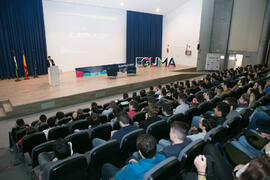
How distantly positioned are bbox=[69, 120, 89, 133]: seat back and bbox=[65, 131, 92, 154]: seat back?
0.68 meters

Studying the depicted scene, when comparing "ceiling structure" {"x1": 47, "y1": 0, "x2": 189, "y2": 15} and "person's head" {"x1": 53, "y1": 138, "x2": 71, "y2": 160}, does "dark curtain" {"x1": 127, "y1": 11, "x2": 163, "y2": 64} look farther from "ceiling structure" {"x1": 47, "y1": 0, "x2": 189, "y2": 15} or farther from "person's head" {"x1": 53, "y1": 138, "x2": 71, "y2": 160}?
"person's head" {"x1": 53, "y1": 138, "x2": 71, "y2": 160}

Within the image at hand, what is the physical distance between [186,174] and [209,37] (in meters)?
13.5

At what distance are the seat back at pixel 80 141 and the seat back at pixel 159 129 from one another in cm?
104

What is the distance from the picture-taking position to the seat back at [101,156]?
90.3 inches

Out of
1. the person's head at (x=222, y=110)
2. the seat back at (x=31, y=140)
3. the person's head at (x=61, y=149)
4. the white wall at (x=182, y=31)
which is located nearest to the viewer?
the person's head at (x=61, y=149)

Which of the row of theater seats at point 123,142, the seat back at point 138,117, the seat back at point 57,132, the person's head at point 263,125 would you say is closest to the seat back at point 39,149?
the row of theater seats at point 123,142

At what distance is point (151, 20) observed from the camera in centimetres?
1496

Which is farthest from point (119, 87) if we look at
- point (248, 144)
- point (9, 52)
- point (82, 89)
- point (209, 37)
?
point (209, 37)

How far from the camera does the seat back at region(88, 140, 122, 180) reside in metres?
2.29

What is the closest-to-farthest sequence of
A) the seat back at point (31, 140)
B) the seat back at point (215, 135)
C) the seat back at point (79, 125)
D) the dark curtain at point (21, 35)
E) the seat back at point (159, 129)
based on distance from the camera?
the seat back at point (215, 135)
the seat back at point (159, 129)
the seat back at point (31, 140)
the seat back at point (79, 125)
the dark curtain at point (21, 35)

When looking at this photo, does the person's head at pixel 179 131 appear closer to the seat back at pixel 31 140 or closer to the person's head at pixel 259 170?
the person's head at pixel 259 170

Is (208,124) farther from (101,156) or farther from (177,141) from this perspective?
(101,156)

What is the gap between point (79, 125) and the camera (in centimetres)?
379

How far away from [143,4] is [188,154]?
12.6m
